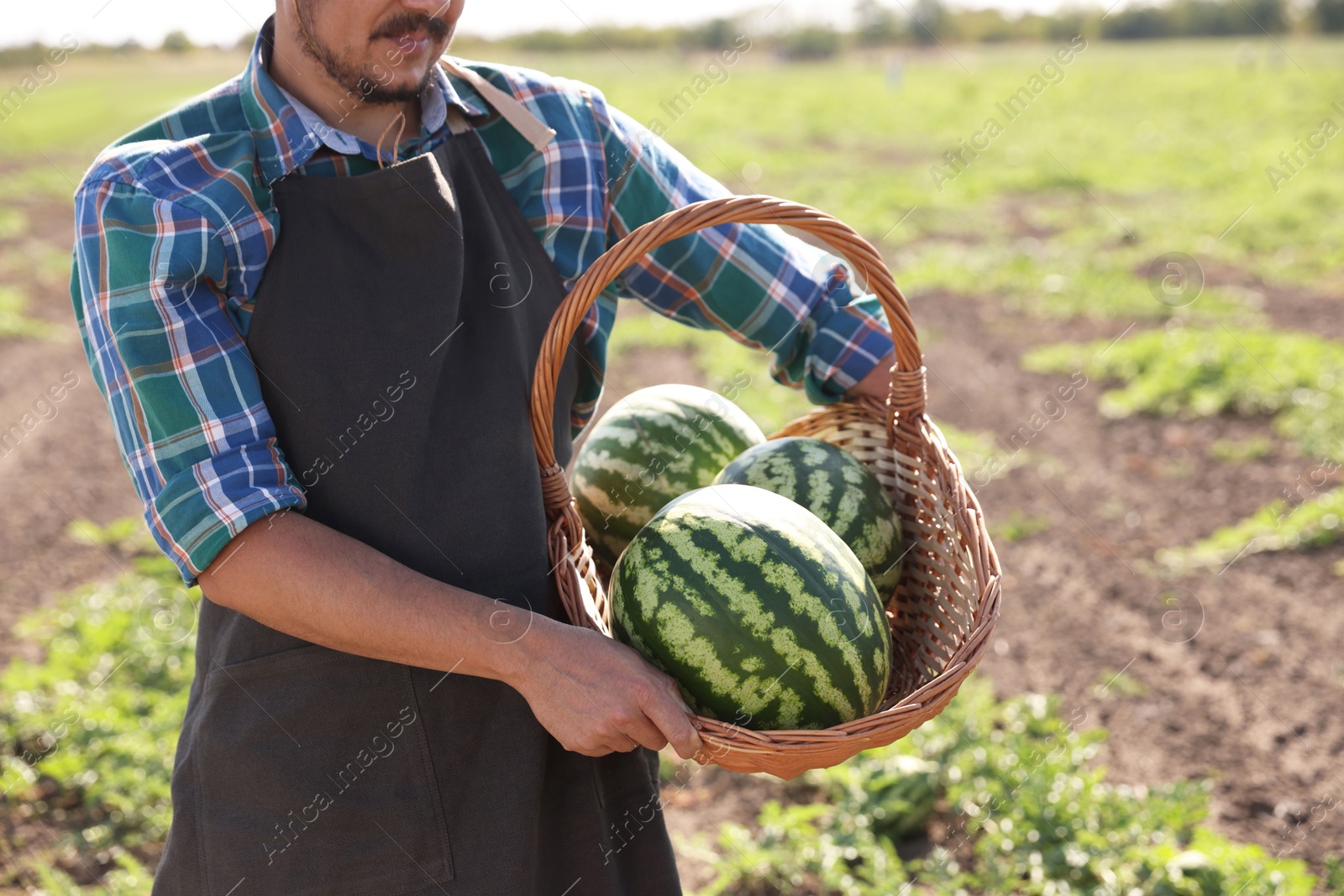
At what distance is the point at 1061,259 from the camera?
35.5 feet

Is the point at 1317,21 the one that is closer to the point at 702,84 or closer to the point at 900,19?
the point at 900,19

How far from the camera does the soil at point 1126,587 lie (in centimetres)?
358

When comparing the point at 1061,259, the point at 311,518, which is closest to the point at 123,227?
the point at 311,518

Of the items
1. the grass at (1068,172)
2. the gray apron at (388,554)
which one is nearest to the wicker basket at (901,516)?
the gray apron at (388,554)

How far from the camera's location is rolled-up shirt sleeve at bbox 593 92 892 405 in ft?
7.07

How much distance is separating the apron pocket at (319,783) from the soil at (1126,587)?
1799 millimetres

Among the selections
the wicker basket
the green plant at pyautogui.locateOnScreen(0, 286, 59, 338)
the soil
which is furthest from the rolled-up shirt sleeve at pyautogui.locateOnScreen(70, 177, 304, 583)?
the green plant at pyautogui.locateOnScreen(0, 286, 59, 338)

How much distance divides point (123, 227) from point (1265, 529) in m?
5.12

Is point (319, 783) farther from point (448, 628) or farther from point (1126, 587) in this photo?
point (1126, 587)

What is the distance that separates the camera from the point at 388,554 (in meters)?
1.76

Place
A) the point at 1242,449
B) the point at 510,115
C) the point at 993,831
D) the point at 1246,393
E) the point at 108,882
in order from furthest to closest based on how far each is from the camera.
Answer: the point at 1246,393
the point at 1242,449
the point at 108,882
the point at 993,831
the point at 510,115

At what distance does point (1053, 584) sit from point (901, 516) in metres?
2.90

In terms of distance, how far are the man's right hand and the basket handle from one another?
37 cm

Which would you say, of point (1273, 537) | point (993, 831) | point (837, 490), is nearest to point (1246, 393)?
point (1273, 537)
